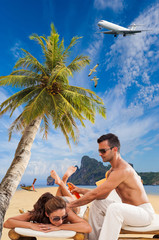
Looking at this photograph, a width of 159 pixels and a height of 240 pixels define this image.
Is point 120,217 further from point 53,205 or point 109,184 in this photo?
point 53,205

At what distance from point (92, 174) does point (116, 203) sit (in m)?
72.7

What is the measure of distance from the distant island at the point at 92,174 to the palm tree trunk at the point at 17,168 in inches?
2161

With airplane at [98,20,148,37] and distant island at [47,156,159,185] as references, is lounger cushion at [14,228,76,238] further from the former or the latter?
distant island at [47,156,159,185]

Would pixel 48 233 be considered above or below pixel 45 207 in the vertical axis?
below

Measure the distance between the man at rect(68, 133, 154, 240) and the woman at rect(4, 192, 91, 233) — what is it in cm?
22

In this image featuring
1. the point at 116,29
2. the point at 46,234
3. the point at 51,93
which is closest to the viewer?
the point at 46,234

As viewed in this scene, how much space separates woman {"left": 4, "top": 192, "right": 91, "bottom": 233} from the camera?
2.46 metres

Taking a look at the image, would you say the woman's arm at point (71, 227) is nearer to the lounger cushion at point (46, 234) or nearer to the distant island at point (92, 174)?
the lounger cushion at point (46, 234)

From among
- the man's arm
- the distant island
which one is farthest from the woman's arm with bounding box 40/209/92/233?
the distant island

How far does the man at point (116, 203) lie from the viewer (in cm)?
240

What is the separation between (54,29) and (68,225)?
11.3 meters

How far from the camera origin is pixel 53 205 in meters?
2.50

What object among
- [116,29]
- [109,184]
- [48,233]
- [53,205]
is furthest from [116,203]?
[116,29]

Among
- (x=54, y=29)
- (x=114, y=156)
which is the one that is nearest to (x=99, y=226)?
(x=114, y=156)
